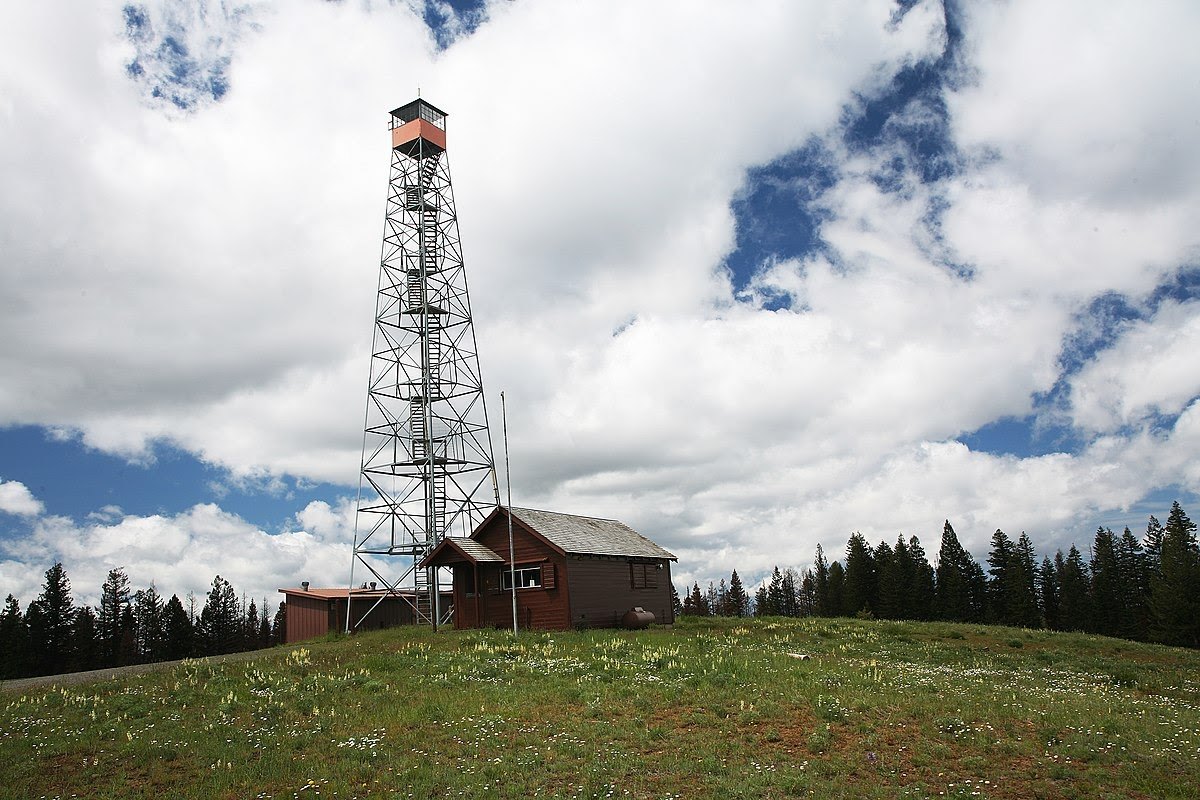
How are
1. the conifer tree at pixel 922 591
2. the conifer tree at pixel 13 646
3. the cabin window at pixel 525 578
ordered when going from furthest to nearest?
the conifer tree at pixel 922 591 → the conifer tree at pixel 13 646 → the cabin window at pixel 525 578

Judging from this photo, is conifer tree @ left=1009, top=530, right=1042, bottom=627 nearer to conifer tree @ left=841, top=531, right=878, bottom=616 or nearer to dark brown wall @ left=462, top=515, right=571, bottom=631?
conifer tree @ left=841, top=531, right=878, bottom=616

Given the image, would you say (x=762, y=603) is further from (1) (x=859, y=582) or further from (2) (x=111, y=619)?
(2) (x=111, y=619)

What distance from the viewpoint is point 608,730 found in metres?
15.0

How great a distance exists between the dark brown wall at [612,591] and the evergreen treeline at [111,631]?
24.7 m

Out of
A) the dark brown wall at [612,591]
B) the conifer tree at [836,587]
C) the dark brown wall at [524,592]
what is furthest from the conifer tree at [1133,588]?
the dark brown wall at [524,592]

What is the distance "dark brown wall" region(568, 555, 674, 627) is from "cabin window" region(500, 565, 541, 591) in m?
1.79

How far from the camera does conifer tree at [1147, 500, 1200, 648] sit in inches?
2325

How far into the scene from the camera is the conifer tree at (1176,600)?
59.1m

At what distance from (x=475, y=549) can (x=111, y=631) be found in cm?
5153

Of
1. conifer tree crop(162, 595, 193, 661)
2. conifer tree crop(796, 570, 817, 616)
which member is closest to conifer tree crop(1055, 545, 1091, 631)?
conifer tree crop(796, 570, 817, 616)

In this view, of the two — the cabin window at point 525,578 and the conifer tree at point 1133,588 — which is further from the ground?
the cabin window at point 525,578

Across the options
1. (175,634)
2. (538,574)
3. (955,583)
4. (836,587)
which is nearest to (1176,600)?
(955,583)

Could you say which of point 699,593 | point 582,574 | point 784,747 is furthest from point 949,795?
point 699,593

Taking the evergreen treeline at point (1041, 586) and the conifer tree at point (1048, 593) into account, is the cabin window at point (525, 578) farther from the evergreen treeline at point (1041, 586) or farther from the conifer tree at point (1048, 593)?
the conifer tree at point (1048, 593)
